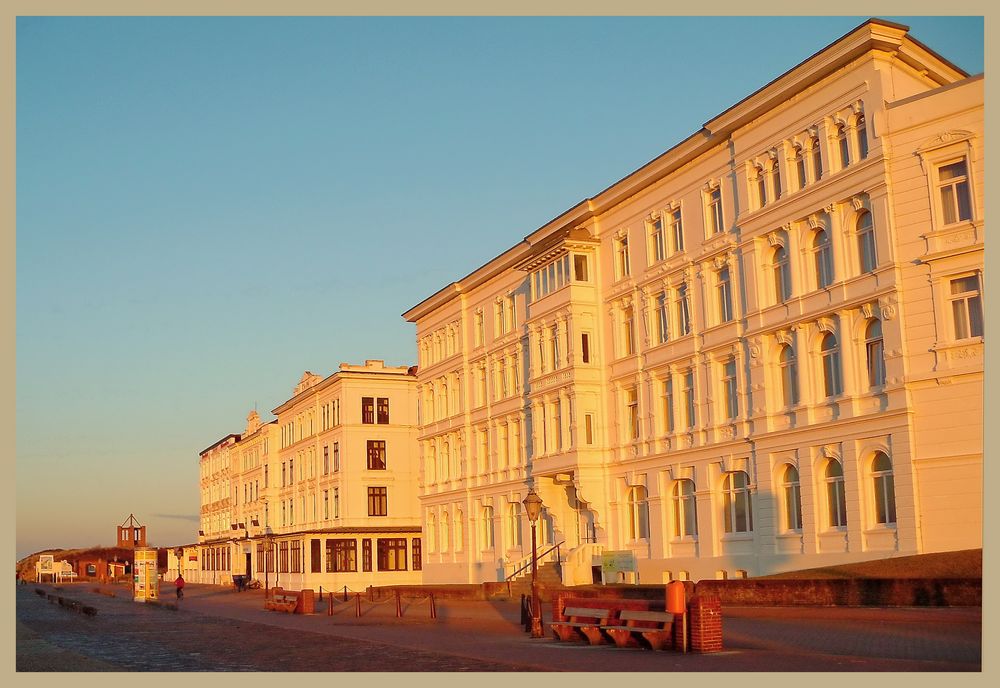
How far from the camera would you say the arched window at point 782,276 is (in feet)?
120

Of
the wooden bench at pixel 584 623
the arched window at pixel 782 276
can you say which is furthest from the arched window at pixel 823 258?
the wooden bench at pixel 584 623

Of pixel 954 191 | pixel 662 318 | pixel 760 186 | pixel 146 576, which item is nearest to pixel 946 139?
pixel 954 191

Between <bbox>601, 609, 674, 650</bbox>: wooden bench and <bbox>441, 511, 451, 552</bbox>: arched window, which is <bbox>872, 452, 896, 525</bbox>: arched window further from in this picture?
<bbox>441, 511, 451, 552</bbox>: arched window

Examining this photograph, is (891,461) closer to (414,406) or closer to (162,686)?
(162,686)

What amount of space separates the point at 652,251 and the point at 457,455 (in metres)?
21.7

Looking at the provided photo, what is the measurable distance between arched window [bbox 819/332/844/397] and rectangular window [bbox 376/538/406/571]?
45446 mm

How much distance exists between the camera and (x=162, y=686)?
1791 cm

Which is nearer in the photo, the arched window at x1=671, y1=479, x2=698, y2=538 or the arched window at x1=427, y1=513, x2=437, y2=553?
the arched window at x1=671, y1=479, x2=698, y2=538

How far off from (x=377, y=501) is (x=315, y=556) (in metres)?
5.41

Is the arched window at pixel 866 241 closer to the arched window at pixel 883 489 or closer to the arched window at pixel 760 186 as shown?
the arched window at pixel 760 186

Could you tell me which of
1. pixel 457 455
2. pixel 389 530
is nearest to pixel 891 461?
pixel 457 455

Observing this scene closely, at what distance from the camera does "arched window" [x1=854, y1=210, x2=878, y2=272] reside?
33.3m

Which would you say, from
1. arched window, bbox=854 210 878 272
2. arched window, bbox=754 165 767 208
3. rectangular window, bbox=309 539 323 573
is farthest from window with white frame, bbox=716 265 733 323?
rectangular window, bbox=309 539 323 573

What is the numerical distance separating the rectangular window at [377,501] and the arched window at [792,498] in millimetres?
43630
